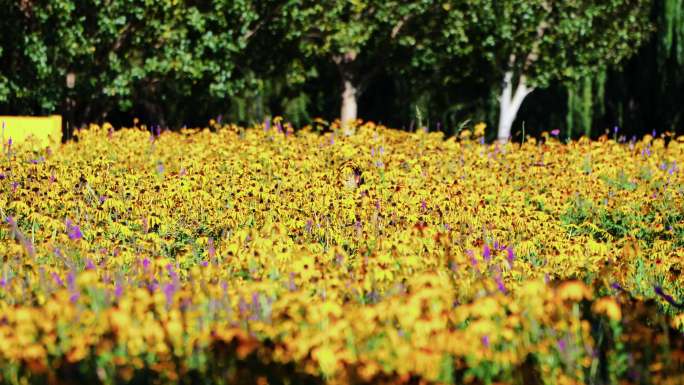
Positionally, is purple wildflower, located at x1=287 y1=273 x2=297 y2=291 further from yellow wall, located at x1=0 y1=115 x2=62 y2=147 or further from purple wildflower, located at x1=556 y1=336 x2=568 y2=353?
yellow wall, located at x1=0 y1=115 x2=62 y2=147

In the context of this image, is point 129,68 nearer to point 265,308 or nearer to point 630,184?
point 630,184

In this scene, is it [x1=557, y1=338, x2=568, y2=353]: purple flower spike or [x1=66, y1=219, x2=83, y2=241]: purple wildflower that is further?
[x1=66, y1=219, x2=83, y2=241]: purple wildflower

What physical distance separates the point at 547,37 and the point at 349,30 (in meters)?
4.04

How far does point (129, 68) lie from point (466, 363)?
12648 mm

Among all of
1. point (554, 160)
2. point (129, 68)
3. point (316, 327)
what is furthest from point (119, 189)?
point (129, 68)

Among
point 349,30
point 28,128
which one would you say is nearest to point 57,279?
point 28,128

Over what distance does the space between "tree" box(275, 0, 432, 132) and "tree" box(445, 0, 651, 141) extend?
1.05 meters

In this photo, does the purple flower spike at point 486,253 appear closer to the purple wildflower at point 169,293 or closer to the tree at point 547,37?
the purple wildflower at point 169,293

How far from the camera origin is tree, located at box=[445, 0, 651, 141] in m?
17.7

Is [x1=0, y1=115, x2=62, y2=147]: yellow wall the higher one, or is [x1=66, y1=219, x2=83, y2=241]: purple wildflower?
[x1=0, y1=115, x2=62, y2=147]: yellow wall

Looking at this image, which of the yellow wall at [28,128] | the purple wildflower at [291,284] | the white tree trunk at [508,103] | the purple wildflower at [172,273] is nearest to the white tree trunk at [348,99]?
the white tree trunk at [508,103]

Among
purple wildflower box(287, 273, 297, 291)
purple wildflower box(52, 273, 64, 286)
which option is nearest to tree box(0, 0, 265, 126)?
purple wildflower box(52, 273, 64, 286)

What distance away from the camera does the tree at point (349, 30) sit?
1677 cm

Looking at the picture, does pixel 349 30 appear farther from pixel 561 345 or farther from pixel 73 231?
pixel 561 345
